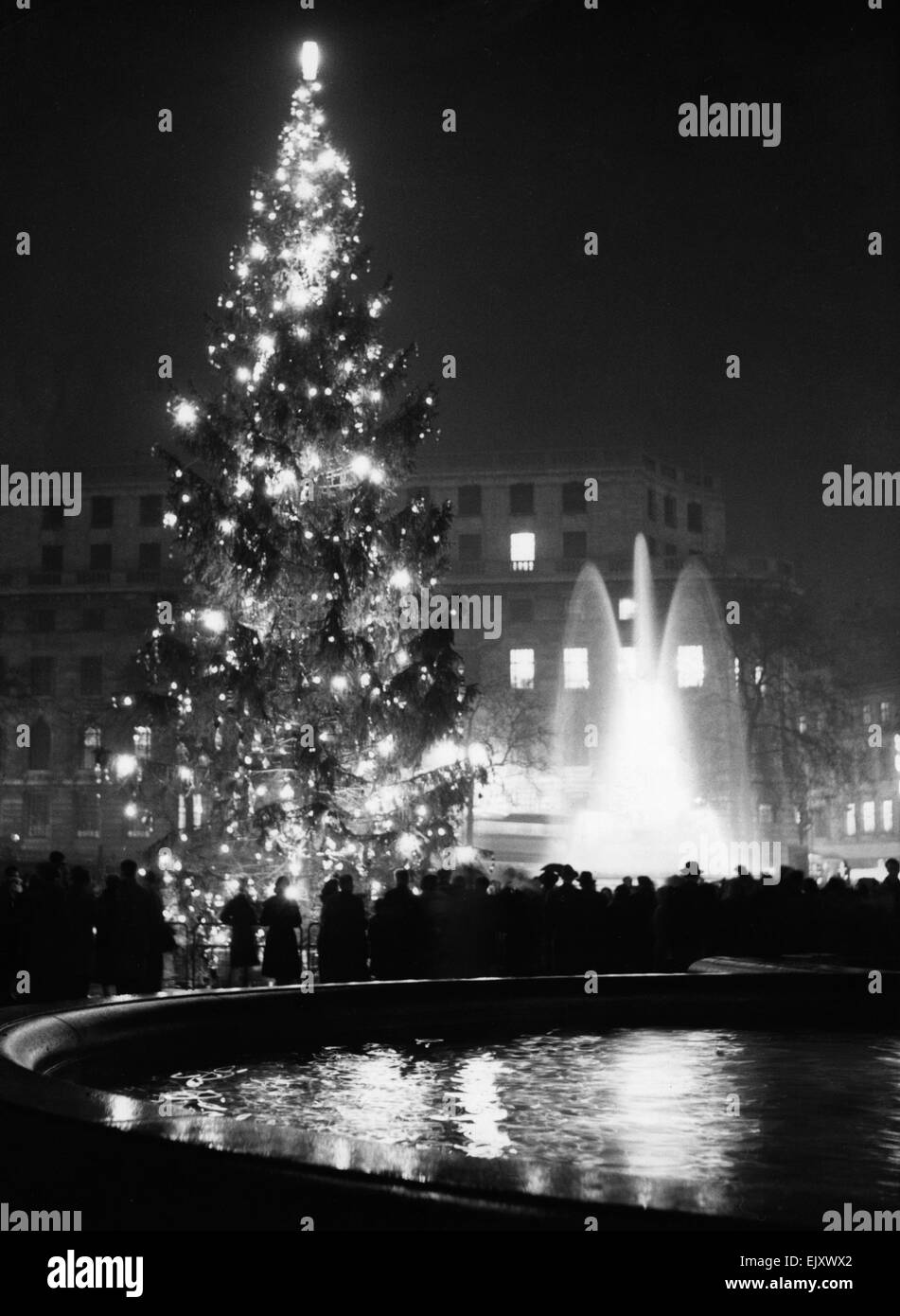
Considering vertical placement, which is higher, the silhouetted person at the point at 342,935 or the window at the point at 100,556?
the window at the point at 100,556

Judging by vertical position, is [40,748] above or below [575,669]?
below

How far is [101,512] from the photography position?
81.1m

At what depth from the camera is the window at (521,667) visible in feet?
247

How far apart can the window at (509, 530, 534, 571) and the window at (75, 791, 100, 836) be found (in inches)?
868

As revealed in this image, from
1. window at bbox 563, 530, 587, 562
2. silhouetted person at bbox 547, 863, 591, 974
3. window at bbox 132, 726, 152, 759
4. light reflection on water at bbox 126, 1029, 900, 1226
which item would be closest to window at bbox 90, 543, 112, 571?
window at bbox 563, 530, 587, 562

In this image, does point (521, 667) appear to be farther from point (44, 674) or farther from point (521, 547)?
point (44, 674)

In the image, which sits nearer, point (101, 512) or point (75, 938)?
point (75, 938)

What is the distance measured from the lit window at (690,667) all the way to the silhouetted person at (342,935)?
52.8 m

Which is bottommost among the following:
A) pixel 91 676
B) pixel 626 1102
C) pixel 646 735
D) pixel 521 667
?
pixel 626 1102

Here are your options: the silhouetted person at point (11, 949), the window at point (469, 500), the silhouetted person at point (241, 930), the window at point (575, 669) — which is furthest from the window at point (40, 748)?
the silhouetted person at point (11, 949)

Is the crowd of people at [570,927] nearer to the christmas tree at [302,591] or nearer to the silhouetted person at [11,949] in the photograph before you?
the silhouetted person at [11,949]

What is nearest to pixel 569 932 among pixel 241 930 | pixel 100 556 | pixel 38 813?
pixel 241 930

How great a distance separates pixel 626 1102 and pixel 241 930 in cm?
1013

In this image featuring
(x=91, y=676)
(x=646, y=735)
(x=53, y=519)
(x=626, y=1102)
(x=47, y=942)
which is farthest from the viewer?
(x=53, y=519)
